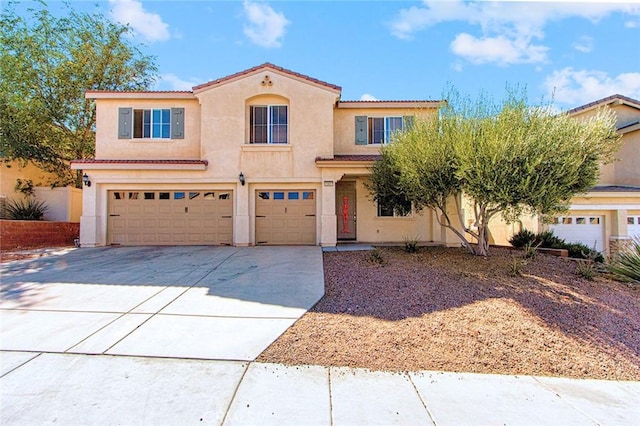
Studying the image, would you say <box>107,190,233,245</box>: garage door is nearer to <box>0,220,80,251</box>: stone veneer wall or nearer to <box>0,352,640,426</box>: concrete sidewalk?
<box>0,220,80,251</box>: stone veneer wall

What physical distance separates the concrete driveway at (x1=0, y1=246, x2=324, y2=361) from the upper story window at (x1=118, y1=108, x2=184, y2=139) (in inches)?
239

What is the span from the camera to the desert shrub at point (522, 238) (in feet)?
44.0

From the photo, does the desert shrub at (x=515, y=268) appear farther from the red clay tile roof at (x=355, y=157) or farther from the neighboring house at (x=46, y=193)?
the neighboring house at (x=46, y=193)

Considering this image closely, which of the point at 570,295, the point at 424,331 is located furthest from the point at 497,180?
the point at 424,331

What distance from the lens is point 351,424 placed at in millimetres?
3291

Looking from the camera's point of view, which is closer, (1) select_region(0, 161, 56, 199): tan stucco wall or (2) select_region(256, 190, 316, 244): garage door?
(2) select_region(256, 190, 316, 244): garage door

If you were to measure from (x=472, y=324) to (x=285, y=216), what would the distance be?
9687 millimetres

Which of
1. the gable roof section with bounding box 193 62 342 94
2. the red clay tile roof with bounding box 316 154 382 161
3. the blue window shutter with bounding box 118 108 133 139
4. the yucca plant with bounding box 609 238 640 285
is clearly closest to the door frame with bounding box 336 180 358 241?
the red clay tile roof with bounding box 316 154 382 161

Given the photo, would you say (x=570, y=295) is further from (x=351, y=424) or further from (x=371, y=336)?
(x=351, y=424)


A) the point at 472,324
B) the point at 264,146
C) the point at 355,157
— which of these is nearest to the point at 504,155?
the point at 472,324

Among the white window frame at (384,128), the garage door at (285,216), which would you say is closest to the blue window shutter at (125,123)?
the garage door at (285,216)

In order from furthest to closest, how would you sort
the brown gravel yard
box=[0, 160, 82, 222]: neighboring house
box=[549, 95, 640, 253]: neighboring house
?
box=[0, 160, 82, 222]: neighboring house
box=[549, 95, 640, 253]: neighboring house
the brown gravel yard

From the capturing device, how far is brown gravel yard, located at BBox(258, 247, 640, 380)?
4.66 m

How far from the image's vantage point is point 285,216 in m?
14.4
